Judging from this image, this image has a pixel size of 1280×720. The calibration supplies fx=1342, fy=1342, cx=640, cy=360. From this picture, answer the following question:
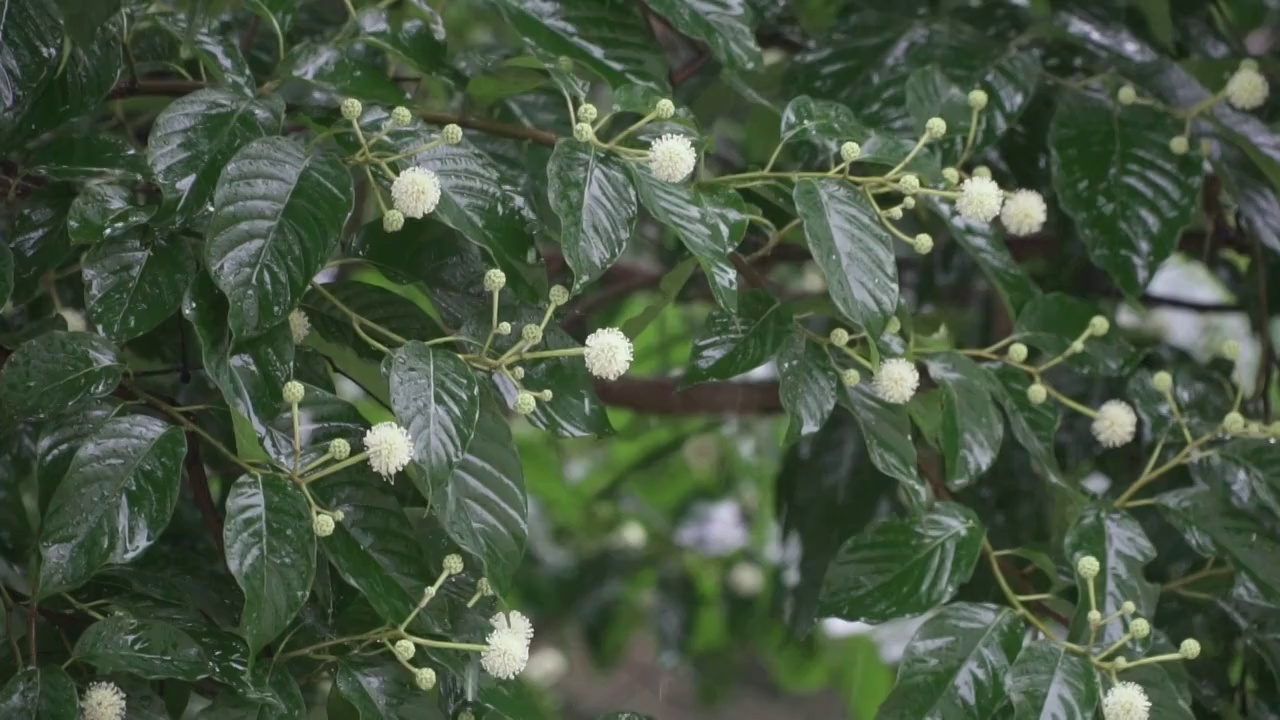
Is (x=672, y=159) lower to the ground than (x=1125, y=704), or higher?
higher

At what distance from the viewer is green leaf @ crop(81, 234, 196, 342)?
66 cm

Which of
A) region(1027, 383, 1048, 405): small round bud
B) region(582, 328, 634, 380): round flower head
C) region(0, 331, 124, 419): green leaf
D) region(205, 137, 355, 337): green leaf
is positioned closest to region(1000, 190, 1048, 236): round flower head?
region(1027, 383, 1048, 405): small round bud

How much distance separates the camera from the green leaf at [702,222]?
2.15 ft

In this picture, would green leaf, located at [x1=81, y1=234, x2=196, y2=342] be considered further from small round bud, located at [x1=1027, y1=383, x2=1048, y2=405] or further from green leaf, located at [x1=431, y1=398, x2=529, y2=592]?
small round bud, located at [x1=1027, y1=383, x2=1048, y2=405]

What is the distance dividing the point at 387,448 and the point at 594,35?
0.35m

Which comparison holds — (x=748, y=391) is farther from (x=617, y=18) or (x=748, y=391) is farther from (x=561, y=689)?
(x=561, y=689)

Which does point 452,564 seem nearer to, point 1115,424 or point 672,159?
point 672,159

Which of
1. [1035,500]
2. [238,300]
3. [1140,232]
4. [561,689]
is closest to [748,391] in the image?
[1035,500]

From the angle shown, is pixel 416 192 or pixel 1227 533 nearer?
pixel 416 192

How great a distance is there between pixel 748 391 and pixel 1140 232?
47 cm

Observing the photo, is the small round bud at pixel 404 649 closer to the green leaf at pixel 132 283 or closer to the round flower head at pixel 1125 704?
the green leaf at pixel 132 283

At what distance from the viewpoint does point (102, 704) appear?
0.62 metres

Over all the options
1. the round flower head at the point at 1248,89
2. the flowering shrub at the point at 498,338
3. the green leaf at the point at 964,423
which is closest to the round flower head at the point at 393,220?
the flowering shrub at the point at 498,338

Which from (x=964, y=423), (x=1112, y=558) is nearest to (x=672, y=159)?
(x=964, y=423)
